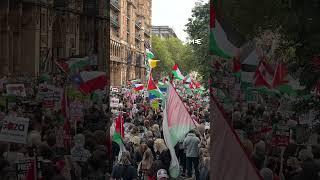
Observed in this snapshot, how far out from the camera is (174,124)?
12.8m

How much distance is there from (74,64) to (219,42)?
4854 millimetres

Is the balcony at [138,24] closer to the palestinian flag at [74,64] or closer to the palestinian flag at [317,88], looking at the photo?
the palestinian flag at [74,64]

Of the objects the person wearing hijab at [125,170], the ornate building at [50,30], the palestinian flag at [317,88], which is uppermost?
the ornate building at [50,30]

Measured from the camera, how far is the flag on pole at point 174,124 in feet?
39.7

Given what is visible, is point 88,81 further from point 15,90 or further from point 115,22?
point 115,22

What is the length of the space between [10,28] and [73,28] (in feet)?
6.39

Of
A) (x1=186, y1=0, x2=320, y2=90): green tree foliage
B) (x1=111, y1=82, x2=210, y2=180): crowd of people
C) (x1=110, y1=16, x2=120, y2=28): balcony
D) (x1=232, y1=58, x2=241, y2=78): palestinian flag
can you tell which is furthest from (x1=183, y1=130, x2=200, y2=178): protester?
(x1=110, y1=16, x2=120, y2=28): balcony

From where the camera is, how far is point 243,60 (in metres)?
6.15

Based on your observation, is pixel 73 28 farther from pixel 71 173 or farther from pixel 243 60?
pixel 243 60

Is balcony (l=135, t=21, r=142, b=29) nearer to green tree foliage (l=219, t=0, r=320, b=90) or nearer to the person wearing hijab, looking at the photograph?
the person wearing hijab

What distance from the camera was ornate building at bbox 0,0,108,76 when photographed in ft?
35.0

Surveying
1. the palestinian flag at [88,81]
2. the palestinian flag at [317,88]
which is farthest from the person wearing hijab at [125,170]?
the palestinian flag at [317,88]

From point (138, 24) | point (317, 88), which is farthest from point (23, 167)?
point (138, 24)

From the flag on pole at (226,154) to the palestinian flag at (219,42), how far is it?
74 cm
